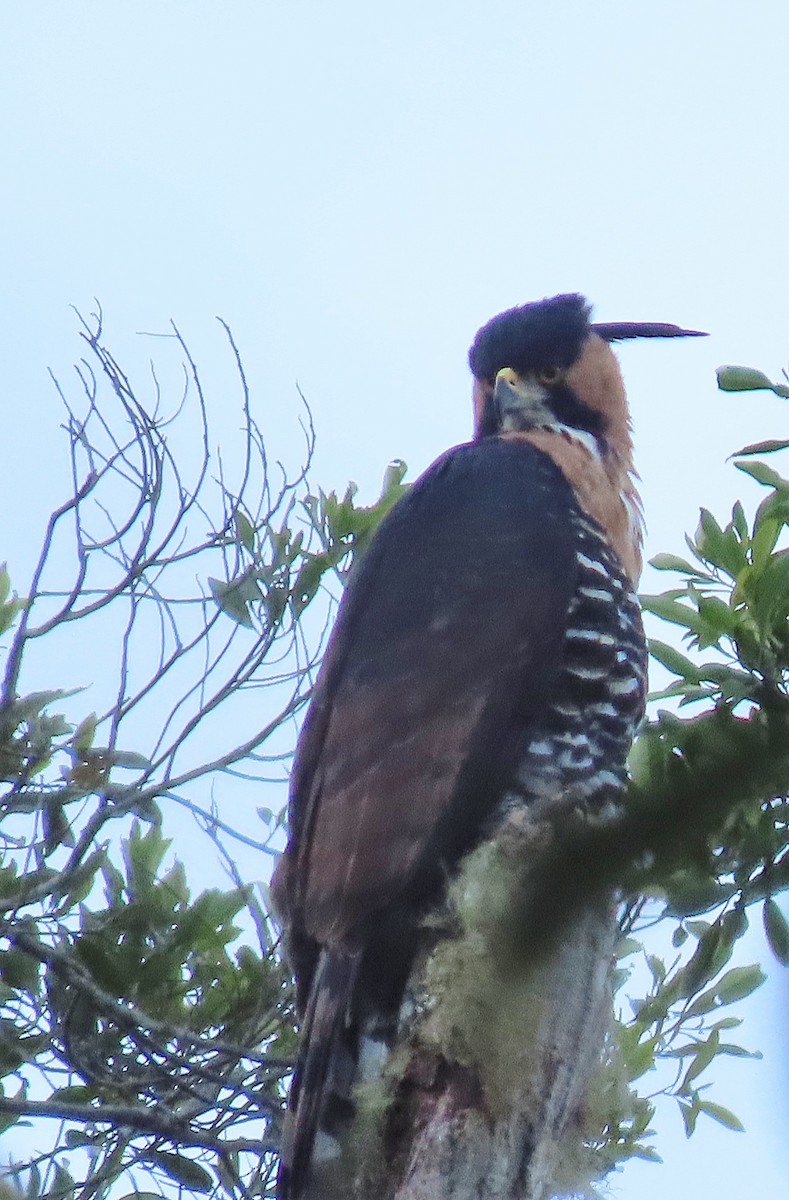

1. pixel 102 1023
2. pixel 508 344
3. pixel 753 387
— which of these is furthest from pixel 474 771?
pixel 508 344

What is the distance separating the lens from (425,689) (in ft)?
10.9

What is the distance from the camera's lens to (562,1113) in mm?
2803

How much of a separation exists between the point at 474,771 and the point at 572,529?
2.54ft

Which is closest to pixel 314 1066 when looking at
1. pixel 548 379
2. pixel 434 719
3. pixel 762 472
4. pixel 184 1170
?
pixel 434 719

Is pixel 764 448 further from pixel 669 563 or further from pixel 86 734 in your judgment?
pixel 86 734

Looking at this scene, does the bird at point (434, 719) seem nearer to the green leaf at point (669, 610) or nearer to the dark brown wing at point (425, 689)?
the dark brown wing at point (425, 689)

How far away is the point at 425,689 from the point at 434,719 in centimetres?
9

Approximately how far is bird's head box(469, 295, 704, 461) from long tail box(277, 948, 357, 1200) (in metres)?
1.93

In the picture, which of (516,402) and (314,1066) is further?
(516,402)

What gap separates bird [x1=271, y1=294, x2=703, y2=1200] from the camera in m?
2.96

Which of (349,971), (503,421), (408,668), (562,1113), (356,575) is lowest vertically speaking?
(562,1113)

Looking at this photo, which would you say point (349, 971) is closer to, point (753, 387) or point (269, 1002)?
point (269, 1002)

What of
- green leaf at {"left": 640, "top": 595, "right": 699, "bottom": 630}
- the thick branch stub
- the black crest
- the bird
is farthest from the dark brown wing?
the black crest

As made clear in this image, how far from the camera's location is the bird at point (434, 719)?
2.96 m
